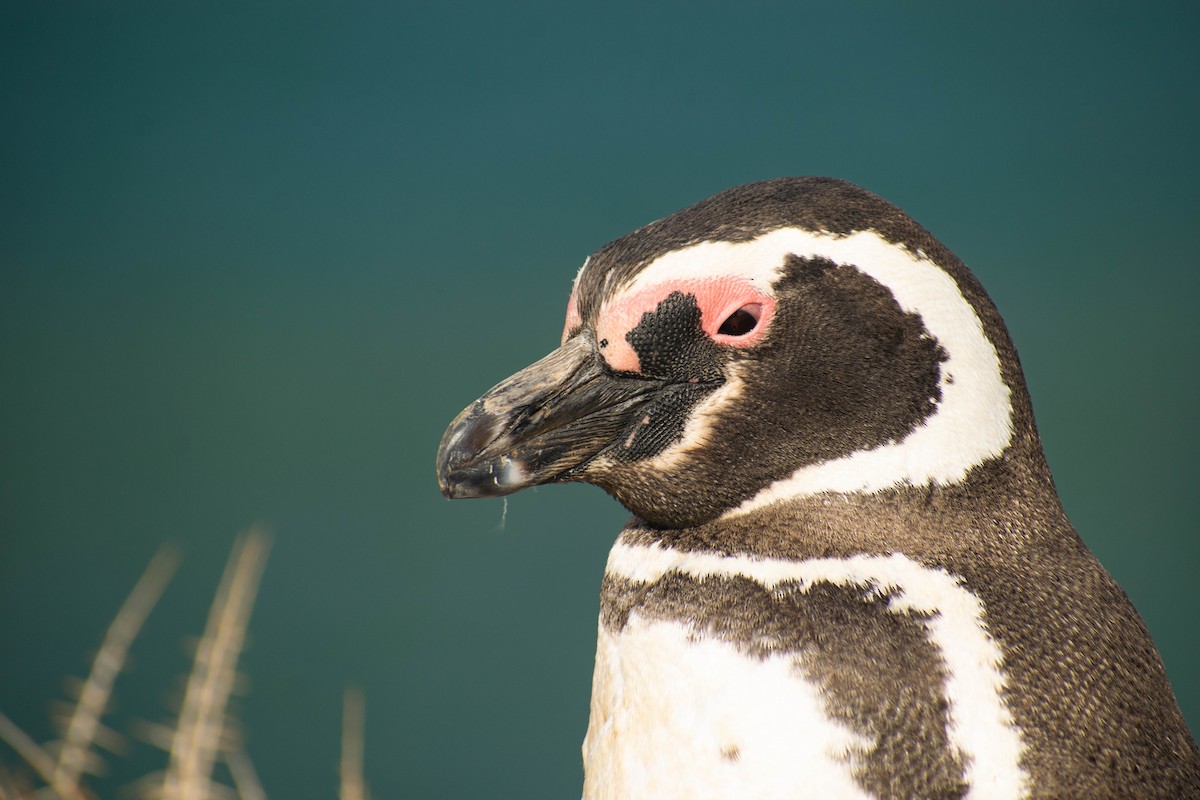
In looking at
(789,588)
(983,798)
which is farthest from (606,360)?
(983,798)

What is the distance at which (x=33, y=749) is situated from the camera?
1058 mm

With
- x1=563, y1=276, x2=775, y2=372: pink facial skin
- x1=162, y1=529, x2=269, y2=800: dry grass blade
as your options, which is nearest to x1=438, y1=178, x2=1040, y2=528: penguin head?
x1=563, y1=276, x2=775, y2=372: pink facial skin

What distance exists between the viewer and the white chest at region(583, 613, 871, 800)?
674mm

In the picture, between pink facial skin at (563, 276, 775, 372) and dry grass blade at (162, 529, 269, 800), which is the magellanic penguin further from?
dry grass blade at (162, 529, 269, 800)

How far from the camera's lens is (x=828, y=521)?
28.5 inches

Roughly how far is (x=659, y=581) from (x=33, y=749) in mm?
685

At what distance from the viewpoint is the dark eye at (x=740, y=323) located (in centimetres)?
72

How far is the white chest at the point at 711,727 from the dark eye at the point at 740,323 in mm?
199

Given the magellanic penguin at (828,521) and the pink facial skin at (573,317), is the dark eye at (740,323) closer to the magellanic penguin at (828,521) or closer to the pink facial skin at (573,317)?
the magellanic penguin at (828,521)

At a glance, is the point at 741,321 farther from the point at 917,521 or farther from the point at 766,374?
the point at 917,521

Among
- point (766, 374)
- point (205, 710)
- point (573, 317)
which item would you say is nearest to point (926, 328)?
point (766, 374)

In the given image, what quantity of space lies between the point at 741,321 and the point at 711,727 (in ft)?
0.86

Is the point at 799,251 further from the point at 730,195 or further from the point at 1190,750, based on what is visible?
the point at 1190,750

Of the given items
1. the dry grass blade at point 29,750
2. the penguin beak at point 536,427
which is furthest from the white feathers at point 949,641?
the dry grass blade at point 29,750
